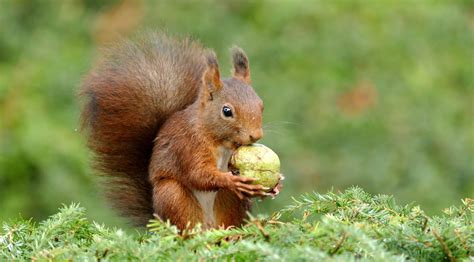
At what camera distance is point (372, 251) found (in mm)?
1419

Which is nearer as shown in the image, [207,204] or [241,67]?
[207,204]

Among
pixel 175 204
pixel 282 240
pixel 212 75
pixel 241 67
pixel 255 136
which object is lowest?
pixel 282 240

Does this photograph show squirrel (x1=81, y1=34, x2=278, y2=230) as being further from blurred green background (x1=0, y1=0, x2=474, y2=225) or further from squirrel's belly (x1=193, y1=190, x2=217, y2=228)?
blurred green background (x1=0, y1=0, x2=474, y2=225)

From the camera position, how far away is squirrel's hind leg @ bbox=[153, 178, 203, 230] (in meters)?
2.41

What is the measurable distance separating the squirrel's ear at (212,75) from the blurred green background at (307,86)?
1.98m

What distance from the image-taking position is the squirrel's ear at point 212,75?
8.17 ft

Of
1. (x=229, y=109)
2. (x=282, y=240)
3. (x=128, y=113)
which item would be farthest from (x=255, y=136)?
(x=282, y=240)

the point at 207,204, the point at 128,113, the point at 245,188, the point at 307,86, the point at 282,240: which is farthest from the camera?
the point at 307,86

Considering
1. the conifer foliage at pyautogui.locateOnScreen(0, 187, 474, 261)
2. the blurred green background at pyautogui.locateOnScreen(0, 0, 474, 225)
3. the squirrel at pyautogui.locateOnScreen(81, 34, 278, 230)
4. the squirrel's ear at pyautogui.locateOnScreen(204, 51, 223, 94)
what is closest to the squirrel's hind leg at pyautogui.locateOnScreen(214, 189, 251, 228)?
the squirrel at pyautogui.locateOnScreen(81, 34, 278, 230)

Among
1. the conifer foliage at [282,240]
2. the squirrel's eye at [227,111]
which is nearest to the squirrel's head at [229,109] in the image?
the squirrel's eye at [227,111]

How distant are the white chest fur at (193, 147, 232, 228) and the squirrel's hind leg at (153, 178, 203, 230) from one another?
0.02 m

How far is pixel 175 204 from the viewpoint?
2.41 m

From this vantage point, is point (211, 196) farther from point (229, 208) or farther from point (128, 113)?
point (128, 113)

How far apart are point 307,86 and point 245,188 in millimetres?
3364
